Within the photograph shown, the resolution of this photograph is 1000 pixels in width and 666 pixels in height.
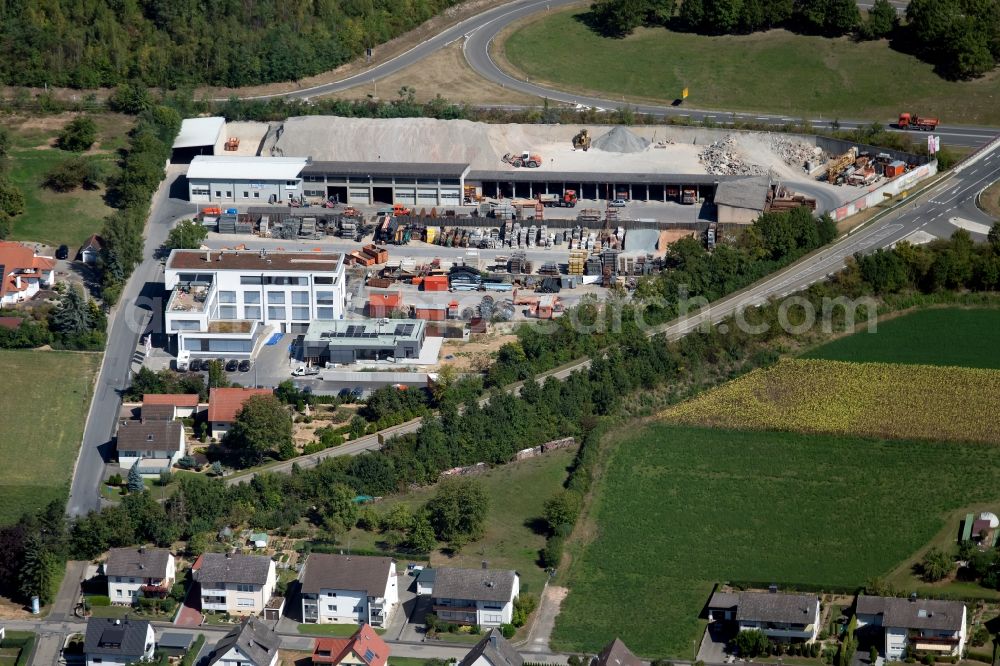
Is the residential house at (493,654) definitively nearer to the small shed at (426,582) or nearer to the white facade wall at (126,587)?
the small shed at (426,582)

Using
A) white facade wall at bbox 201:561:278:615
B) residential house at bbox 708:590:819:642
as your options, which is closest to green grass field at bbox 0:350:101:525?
white facade wall at bbox 201:561:278:615

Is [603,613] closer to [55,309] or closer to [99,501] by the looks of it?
[99,501]

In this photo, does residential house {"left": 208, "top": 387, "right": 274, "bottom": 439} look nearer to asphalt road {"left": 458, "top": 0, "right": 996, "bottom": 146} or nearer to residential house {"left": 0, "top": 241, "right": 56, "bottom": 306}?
residential house {"left": 0, "top": 241, "right": 56, "bottom": 306}

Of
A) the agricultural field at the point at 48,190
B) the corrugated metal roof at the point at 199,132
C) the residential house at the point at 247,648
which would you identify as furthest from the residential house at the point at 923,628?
the corrugated metal roof at the point at 199,132

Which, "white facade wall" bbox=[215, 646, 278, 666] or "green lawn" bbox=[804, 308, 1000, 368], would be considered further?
"green lawn" bbox=[804, 308, 1000, 368]

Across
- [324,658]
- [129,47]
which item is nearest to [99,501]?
[324,658]

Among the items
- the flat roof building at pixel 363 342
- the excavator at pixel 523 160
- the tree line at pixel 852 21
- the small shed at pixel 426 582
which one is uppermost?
the tree line at pixel 852 21

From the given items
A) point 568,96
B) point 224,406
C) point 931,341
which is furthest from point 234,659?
point 568,96

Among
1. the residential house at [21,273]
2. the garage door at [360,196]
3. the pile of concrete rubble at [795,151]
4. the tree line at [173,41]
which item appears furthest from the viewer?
the tree line at [173,41]
